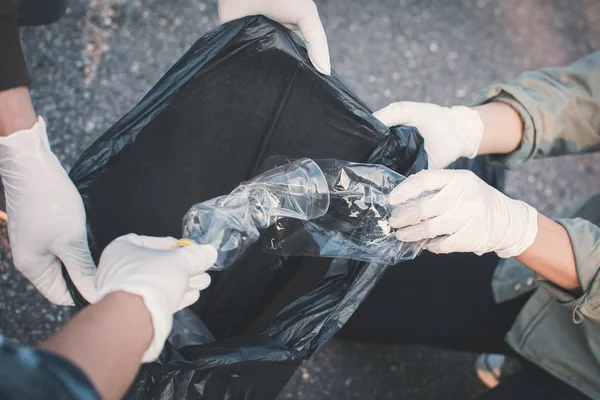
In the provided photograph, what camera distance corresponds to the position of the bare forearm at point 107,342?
429 millimetres

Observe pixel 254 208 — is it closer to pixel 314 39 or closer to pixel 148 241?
pixel 148 241

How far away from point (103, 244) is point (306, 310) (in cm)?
35

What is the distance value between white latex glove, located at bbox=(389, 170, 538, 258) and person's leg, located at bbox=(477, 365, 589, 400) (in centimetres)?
36

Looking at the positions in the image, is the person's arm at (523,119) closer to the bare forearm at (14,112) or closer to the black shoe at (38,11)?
the bare forearm at (14,112)

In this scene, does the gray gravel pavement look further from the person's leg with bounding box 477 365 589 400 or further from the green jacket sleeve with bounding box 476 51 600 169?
the green jacket sleeve with bounding box 476 51 600 169

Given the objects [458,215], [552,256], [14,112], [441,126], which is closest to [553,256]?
[552,256]

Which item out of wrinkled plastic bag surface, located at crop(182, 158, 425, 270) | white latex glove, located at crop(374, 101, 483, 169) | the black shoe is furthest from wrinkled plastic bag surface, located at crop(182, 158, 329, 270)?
the black shoe

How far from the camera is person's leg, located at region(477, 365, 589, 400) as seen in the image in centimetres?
96

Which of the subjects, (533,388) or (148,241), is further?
(533,388)

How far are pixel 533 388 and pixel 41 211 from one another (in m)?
0.91

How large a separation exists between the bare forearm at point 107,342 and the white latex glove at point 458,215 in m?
0.38

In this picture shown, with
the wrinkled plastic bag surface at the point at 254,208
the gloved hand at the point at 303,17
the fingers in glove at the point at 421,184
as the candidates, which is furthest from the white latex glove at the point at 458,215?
the gloved hand at the point at 303,17

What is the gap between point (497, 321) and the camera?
1036 millimetres

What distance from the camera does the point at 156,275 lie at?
0.55 m
